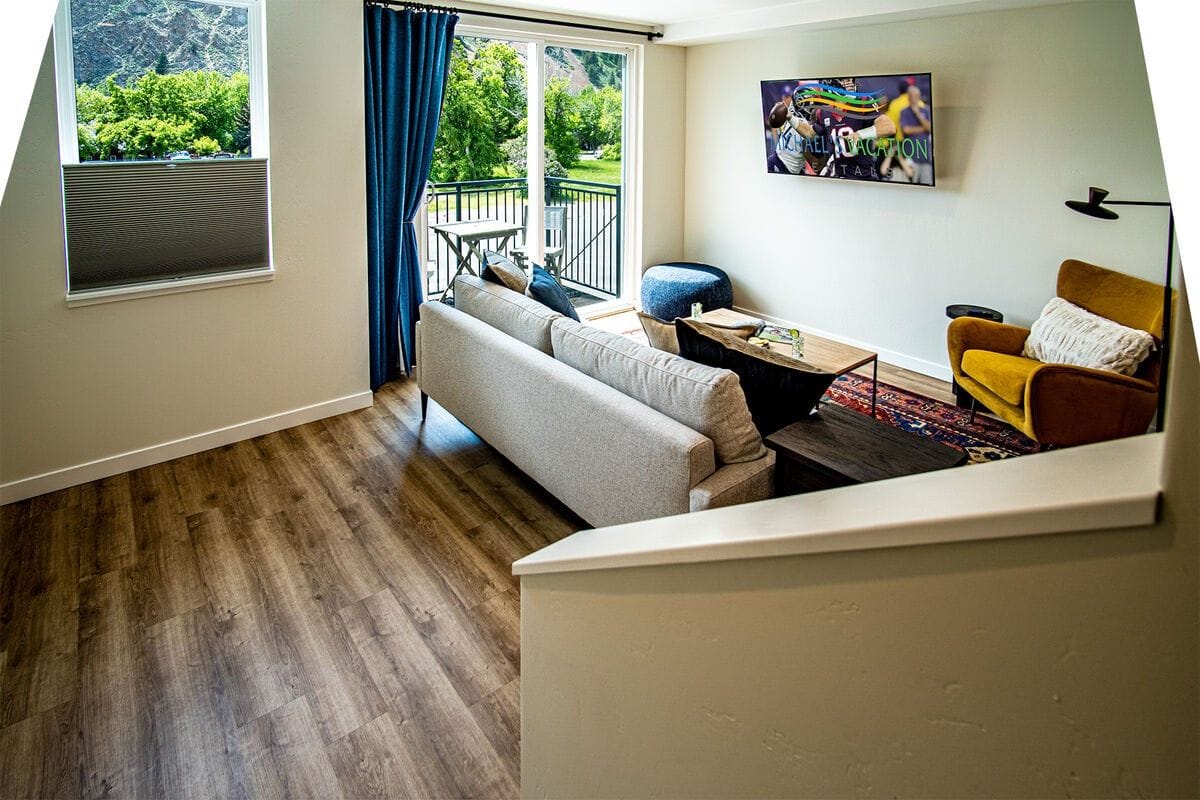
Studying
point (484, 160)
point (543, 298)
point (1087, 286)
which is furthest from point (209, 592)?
point (1087, 286)

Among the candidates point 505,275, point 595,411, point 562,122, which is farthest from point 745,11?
point 595,411

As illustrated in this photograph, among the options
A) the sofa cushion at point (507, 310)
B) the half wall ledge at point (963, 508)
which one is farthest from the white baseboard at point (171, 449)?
the half wall ledge at point (963, 508)

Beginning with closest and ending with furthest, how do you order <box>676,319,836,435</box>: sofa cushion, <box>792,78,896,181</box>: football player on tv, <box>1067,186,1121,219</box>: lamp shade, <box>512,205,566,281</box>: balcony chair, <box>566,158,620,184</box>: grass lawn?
<box>676,319,836,435</box>: sofa cushion
<box>1067,186,1121,219</box>: lamp shade
<box>792,78,896,181</box>: football player on tv
<box>512,205,566,281</box>: balcony chair
<box>566,158,620,184</box>: grass lawn

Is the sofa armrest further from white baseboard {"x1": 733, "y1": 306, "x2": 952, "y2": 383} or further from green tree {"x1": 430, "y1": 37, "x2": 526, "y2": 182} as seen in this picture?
green tree {"x1": 430, "y1": 37, "x2": 526, "y2": 182}

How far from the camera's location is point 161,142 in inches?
145

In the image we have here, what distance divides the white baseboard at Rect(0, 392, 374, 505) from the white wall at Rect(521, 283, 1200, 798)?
3611 mm

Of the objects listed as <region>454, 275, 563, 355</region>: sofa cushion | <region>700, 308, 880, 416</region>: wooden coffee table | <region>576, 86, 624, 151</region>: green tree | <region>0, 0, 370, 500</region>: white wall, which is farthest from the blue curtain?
<region>700, 308, 880, 416</region>: wooden coffee table

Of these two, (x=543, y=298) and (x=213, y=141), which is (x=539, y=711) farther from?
(x=213, y=141)

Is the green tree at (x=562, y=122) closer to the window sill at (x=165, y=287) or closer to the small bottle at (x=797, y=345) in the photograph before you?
the small bottle at (x=797, y=345)

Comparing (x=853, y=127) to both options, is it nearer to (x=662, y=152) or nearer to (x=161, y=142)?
(x=662, y=152)

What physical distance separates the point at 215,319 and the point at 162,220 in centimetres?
51

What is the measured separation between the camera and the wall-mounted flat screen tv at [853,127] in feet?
15.7

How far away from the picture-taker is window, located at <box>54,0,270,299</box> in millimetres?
3441

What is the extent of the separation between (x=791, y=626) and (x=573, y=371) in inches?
102
